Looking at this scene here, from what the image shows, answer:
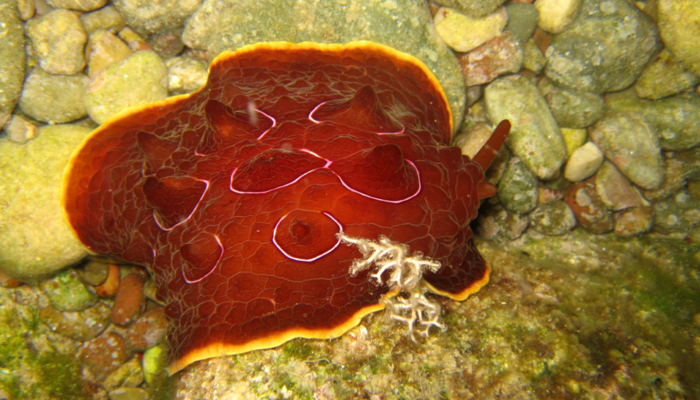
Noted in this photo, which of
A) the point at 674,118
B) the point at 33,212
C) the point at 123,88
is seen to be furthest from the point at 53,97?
the point at 674,118

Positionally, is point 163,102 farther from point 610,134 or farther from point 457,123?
point 610,134

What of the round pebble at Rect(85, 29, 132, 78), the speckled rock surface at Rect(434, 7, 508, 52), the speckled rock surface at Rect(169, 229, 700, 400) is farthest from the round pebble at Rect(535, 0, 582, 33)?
the round pebble at Rect(85, 29, 132, 78)

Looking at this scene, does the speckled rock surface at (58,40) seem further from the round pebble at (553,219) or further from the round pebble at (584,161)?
the round pebble at (584,161)

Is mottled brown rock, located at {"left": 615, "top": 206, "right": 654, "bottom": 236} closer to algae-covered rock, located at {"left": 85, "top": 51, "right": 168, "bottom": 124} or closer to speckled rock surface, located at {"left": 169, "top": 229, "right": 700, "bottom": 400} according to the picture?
speckled rock surface, located at {"left": 169, "top": 229, "right": 700, "bottom": 400}

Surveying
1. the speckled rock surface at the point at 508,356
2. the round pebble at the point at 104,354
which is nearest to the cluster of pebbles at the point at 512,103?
the round pebble at the point at 104,354

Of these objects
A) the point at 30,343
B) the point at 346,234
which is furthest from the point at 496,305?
the point at 30,343
